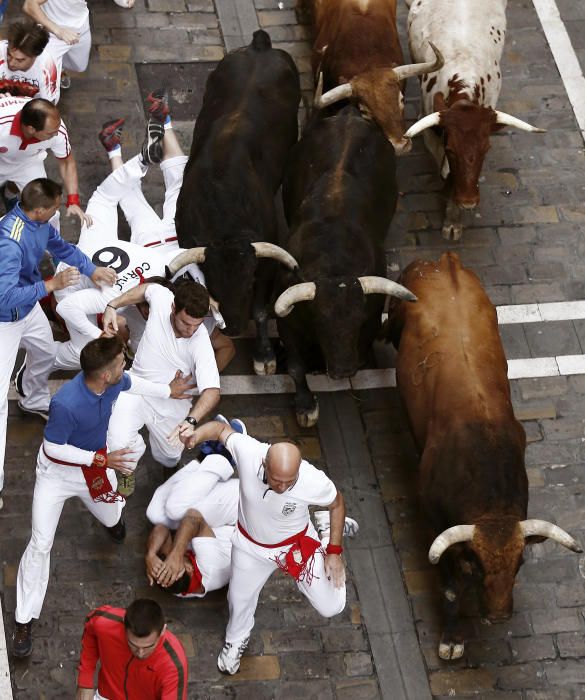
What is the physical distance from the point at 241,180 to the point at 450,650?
450 centimetres

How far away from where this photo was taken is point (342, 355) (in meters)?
11.5

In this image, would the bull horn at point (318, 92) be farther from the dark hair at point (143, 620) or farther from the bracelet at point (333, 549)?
the dark hair at point (143, 620)

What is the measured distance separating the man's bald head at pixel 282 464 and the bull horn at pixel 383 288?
268 centimetres

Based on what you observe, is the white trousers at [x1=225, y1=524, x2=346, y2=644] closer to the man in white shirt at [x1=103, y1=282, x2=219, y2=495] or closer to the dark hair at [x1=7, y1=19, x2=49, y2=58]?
the man in white shirt at [x1=103, y1=282, x2=219, y2=495]

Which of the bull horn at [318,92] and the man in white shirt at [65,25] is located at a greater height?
the man in white shirt at [65,25]

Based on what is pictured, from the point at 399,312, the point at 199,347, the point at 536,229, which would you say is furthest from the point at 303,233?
the point at 536,229

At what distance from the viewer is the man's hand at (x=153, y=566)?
10.6 m

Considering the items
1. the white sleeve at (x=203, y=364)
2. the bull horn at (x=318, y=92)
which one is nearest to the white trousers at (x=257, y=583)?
the white sleeve at (x=203, y=364)

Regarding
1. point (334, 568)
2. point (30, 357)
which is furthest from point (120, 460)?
point (30, 357)

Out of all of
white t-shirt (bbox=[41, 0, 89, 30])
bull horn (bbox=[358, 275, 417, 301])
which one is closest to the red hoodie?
bull horn (bbox=[358, 275, 417, 301])

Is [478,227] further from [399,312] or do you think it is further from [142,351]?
[142,351]

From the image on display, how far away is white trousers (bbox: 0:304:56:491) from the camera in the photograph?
10.6 metres

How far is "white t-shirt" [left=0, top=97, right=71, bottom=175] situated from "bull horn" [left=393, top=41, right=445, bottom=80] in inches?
133

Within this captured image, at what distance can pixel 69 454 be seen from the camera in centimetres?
970
